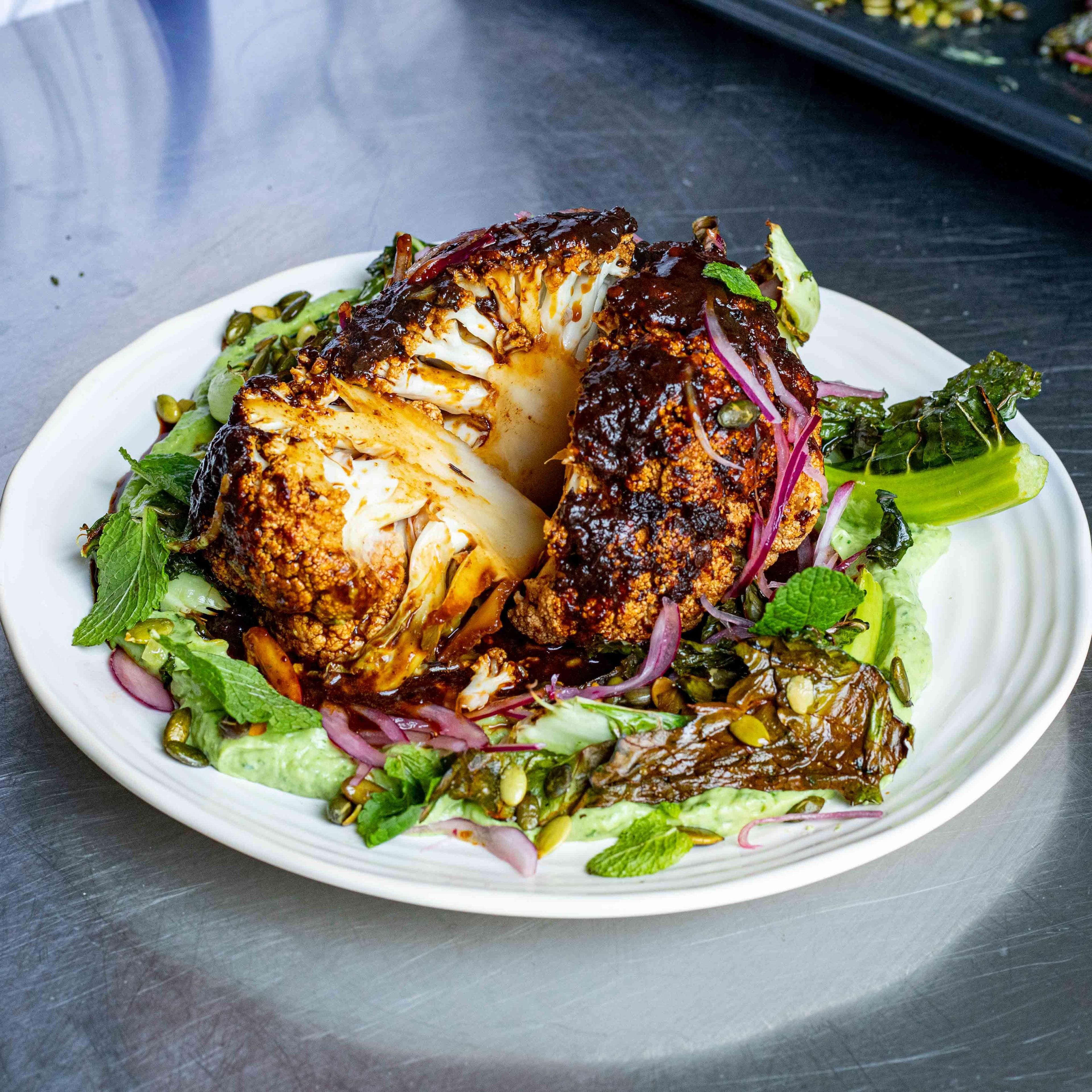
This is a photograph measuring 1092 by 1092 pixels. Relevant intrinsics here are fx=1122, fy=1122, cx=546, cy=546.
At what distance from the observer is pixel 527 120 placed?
7.62 metres

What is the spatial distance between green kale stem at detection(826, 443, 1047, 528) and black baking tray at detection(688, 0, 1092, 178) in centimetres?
285

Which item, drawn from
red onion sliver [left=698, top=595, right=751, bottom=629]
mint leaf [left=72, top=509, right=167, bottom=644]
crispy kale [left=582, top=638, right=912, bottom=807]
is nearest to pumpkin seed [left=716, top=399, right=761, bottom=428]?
red onion sliver [left=698, top=595, right=751, bottom=629]

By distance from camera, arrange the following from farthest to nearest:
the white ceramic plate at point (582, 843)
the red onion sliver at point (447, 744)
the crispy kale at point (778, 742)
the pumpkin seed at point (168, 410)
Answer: the pumpkin seed at point (168, 410) < the red onion sliver at point (447, 744) < the crispy kale at point (778, 742) < the white ceramic plate at point (582, 843)

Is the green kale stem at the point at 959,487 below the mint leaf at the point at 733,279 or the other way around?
below

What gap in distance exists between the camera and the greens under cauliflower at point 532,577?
121 inches

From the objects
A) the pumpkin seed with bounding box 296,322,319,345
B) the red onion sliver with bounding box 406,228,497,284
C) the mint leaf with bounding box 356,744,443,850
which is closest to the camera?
the mint leaf with bounding box 356,744,443,850

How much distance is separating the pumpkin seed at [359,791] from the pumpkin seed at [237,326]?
2.24m

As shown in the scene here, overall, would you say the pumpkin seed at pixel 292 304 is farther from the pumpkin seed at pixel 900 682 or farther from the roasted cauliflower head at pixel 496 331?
the pumpkin seed at pixel 900 682

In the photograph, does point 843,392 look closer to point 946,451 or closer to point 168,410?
point 946,451

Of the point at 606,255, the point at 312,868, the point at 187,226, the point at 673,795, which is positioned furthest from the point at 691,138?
the point at 312,868

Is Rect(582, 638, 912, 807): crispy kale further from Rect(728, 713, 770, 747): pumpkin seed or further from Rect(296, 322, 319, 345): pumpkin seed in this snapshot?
Rect(296, 322, 319, 345): pumpkin seed

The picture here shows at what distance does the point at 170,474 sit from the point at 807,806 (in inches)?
90.9

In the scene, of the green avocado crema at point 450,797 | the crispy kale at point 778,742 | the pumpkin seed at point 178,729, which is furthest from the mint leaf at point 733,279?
the pumpkin seed at point 178,729

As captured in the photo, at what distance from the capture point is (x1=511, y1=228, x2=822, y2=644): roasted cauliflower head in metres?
3.15
